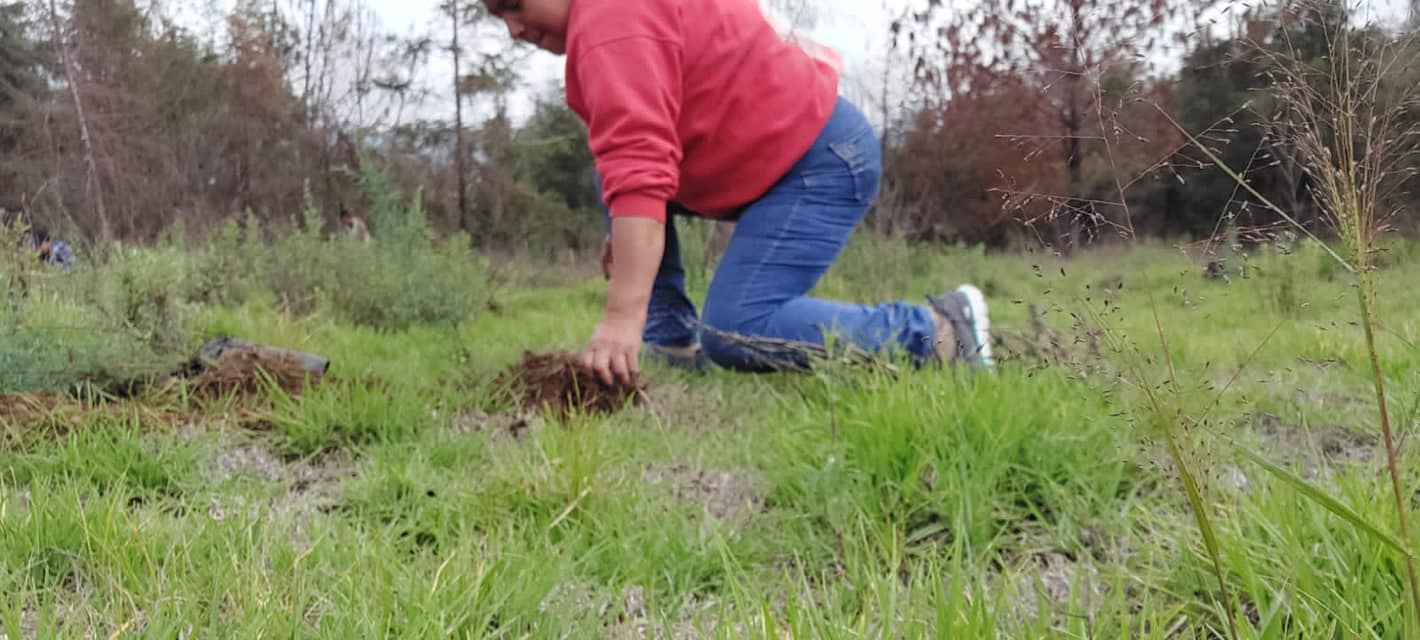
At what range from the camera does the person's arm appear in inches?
72.6

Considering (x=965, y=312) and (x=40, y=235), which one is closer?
(x=965, y=312)

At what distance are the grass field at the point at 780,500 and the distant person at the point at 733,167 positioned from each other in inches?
12.5

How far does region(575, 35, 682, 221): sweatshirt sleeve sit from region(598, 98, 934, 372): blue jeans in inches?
22.9

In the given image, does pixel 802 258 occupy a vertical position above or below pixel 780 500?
above

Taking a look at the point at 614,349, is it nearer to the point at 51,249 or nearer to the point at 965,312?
the point at 965,312

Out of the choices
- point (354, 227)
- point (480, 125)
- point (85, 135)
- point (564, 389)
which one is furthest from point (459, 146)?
point (564, 389)

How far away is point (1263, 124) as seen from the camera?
0.63m

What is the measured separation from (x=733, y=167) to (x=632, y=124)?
608 millimetres

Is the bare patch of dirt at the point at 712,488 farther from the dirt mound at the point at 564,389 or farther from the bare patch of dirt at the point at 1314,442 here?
the bare patch of dirt at the point at 1314,442

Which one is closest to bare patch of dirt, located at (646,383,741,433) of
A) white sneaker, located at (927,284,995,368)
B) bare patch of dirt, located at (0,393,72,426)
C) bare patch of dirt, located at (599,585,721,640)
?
white sneaker, located at (927,284,995,368)

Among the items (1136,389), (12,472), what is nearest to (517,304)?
(12,472)

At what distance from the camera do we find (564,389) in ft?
7.09

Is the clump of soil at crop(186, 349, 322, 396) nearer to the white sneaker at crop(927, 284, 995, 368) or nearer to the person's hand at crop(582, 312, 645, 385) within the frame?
the person's hand at crop(582, 312, 645, 385)

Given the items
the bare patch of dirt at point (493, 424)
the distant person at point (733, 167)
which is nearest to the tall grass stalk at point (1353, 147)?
the distant person at point (733, 167)
